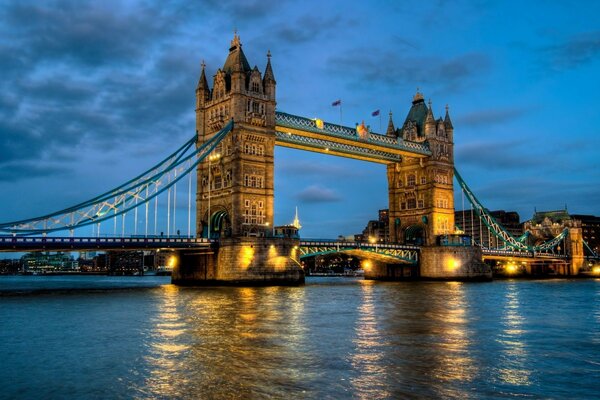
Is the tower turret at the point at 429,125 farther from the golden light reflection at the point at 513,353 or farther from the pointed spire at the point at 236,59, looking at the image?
the golden light reflection at the point at 513,353

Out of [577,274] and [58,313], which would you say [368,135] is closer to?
[58,313]

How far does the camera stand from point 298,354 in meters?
21.4

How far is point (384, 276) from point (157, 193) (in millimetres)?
46210

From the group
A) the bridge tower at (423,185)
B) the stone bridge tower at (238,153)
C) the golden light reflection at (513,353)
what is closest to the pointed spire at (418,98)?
the bridge tower at (423,185)

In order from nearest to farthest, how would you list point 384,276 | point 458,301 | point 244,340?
1. point 244,340
2. point 458,301
3. point 384,276

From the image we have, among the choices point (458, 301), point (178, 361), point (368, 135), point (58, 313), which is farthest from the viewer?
point (368, 135)

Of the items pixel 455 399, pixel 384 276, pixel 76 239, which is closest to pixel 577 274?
pixel 384 276

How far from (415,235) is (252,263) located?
4187 cm

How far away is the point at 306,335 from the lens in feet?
86.8

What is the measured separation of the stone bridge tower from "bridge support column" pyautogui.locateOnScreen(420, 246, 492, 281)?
32246mm

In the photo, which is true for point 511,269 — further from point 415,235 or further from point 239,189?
point 239,189

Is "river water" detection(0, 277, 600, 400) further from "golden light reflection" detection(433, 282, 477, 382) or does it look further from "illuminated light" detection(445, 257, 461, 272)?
"illuminated light" detection(445, 257, 461, 272)

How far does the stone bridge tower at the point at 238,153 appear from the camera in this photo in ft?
232

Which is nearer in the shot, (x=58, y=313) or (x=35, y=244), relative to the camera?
(x=58, y=313)
